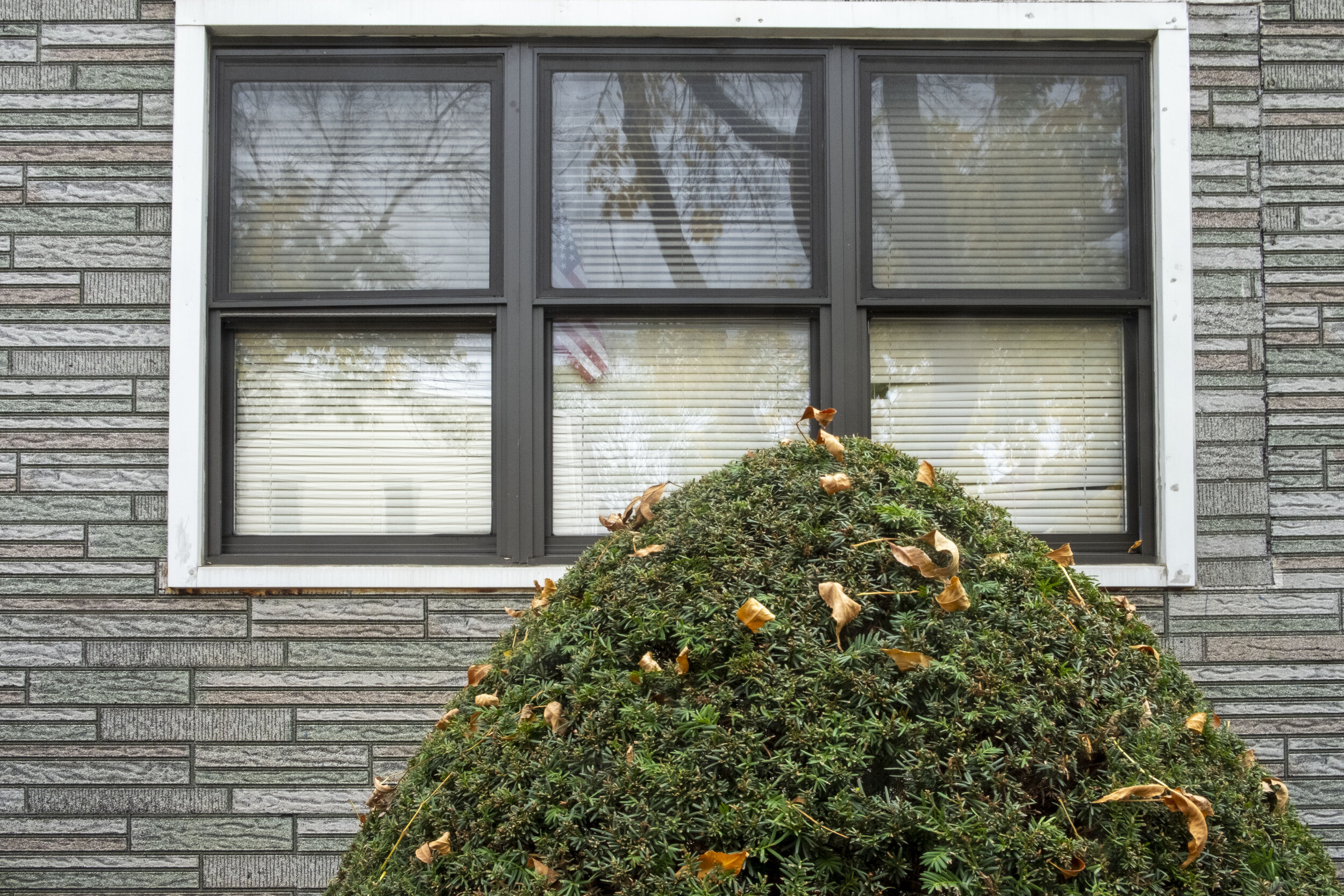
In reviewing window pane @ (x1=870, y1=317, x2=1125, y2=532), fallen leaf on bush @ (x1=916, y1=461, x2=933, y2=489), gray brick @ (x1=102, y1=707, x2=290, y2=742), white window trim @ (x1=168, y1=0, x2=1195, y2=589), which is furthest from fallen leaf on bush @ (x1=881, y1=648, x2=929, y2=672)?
gray brick @ (x1=102, y1=707, x2=290, y2=742)

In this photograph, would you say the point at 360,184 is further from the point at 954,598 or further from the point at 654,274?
the point at 954,598

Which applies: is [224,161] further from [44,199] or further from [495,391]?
[495,391]

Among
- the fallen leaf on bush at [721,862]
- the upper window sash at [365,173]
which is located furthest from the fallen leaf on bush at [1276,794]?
the upper window sash at [365,173]

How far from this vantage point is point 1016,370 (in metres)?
3.20

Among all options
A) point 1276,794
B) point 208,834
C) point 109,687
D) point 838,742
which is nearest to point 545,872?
point 838,742

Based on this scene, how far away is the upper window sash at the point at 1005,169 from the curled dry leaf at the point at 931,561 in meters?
2.13

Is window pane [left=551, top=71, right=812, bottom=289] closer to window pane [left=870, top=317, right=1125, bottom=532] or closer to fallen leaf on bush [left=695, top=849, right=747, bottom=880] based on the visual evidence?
window pane [left=870, top=317, right=1125, bottom=532]

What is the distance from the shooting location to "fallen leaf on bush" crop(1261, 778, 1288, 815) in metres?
1.23

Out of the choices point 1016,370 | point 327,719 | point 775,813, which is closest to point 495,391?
point 327,719

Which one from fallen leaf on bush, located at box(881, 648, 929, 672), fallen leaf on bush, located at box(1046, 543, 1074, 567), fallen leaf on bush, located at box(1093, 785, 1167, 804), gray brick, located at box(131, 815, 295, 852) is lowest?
gray brick, located at box(131, 815, 295, 852)

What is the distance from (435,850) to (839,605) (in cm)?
62

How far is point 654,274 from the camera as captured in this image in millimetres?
3160

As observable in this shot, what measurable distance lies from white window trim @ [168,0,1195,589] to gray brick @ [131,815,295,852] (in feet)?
2.60

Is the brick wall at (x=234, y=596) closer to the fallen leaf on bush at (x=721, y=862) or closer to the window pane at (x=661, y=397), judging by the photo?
the window pane at (x=661, y=397)
